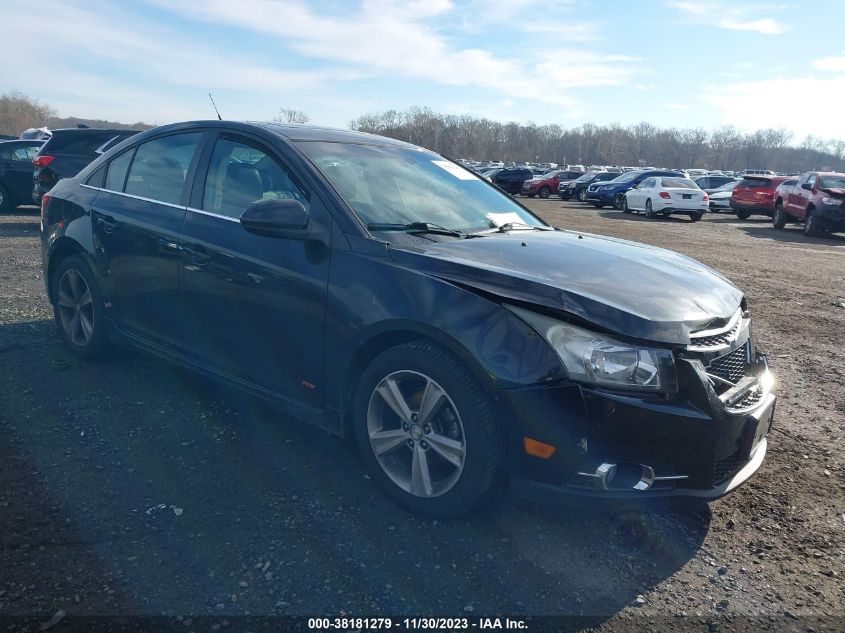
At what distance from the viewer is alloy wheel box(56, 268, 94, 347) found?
16.0 feet

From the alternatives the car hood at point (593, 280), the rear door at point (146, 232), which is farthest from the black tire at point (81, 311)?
the car hood at point (593, 280)

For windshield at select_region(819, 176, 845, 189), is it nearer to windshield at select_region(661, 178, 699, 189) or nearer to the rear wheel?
windshield at select_region(661, 178, 699, 189)

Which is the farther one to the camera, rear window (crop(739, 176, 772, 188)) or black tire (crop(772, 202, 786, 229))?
rear window (crop(739, 176, 772, 188))

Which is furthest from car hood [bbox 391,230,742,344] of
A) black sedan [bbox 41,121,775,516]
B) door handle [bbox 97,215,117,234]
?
door handle [bbox 97,215,117,234]

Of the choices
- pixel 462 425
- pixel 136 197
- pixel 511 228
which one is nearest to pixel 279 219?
pixel 462 425

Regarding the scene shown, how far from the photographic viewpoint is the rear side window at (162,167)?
4203 millimetres

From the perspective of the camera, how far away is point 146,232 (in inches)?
166

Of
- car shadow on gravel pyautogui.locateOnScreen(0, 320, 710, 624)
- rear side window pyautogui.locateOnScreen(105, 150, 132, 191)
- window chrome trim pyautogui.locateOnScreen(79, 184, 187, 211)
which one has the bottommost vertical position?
car shadow on gravel pyautogui.locateOnScreen(0, 320, 710, 624)

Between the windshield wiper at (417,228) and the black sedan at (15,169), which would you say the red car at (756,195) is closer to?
the black sedan at (15,169)

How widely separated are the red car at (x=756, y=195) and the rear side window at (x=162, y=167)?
79.9 ft

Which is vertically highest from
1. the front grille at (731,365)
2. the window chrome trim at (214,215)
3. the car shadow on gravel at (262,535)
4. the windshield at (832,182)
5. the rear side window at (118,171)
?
the windshield at (832,182)

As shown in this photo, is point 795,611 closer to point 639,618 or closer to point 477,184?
point 639,618

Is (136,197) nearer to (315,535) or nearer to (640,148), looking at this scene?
(315,535)

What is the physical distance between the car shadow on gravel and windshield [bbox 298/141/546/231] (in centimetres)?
136
